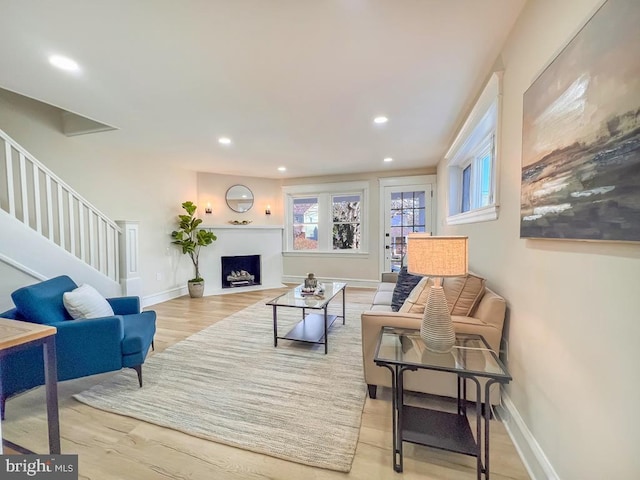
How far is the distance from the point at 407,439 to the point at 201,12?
8.26 feet

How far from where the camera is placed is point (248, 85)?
231cm

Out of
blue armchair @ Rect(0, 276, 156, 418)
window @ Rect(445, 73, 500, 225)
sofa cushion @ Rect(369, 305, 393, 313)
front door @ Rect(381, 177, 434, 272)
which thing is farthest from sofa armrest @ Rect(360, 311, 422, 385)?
front door @ Rect(381, 177, 434, 272)

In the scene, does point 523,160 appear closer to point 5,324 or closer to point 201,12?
point 201,12

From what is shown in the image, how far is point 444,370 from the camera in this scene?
4.33ft

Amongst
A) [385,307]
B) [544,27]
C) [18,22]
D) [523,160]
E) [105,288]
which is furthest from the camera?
[105,288]

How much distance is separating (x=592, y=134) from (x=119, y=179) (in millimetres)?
5087

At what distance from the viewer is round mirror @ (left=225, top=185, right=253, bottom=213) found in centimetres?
587

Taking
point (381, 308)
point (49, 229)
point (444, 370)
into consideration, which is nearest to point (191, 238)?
point (49, 229)

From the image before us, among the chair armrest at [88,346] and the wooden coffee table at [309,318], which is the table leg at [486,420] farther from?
the chair armrest at [88,346]

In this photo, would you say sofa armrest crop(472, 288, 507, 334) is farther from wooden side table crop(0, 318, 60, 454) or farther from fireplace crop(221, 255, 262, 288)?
fireplace crop(221, 255, 262, 288)

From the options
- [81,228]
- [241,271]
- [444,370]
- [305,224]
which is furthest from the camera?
[305,224]

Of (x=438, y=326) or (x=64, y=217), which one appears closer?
(x=438, y=326)

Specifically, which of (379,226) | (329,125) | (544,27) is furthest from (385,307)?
(379,226)

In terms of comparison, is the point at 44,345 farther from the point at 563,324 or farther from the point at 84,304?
the point at 563,324
